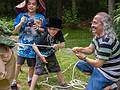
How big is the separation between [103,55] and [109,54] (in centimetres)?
7

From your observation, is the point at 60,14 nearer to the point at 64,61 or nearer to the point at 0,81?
the point at 64,61

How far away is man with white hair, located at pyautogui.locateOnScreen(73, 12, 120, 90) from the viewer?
15.5 feet

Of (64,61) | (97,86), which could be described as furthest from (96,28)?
(64,61)

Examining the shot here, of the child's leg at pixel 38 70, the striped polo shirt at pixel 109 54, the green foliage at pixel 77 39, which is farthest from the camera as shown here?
the green foliage at pixel 77 39

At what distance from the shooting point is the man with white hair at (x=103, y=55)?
473 centimetres

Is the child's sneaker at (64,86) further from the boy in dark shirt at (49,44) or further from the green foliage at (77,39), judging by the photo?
the green foliage at (77,39)

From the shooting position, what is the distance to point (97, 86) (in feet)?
16.2

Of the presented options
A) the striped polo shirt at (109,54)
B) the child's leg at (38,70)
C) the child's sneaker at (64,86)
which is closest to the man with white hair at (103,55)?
the striped polo shirt at (109,54)

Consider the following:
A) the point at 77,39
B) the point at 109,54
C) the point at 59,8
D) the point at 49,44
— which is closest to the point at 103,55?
the point at 109,54

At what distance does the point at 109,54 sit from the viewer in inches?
186

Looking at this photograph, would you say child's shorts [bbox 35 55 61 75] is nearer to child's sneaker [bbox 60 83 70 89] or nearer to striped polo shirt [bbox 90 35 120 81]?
child's sneaker [bbox 60 83 70 89]

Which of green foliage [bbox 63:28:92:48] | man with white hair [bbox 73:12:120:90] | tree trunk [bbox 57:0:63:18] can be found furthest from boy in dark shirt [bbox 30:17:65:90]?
tree trunk [bbox 57:0:63:18]

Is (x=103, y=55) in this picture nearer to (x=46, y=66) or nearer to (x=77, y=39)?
(x=46, y=66)

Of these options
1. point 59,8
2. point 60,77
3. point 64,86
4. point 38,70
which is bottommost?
point 59,8
